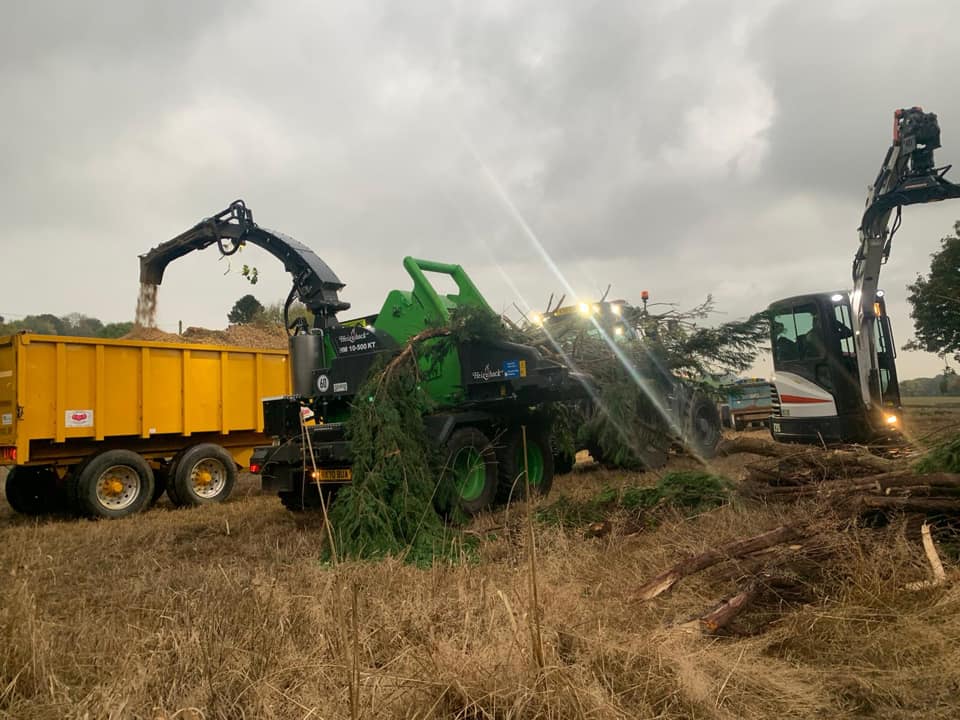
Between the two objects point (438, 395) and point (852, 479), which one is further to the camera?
point (438, 395)

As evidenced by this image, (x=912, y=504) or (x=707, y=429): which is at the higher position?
(x=707, y=429)

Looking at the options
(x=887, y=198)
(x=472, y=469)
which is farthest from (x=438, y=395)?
(x=887, y=198)

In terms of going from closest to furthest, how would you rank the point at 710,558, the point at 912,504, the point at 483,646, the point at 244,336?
the point at 483,646 < the point at 710,558 < the point at 912,504 < the point at 244,336

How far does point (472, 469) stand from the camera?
23.7ft

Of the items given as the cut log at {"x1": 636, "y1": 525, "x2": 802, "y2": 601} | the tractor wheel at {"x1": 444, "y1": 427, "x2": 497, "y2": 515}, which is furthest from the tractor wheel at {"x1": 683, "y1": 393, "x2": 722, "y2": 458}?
the cut log at {"x1": 636, "y1": 525, "x2": 802, "y2": 601}

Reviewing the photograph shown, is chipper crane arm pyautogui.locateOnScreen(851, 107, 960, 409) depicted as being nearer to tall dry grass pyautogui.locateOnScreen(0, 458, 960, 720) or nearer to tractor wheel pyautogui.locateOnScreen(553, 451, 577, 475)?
tractor wheel pyautogui.locateOnScreen(553, 451, 577, 475)

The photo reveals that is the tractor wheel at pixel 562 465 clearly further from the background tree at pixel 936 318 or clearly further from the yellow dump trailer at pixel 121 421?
the background tree at pixel 936 318

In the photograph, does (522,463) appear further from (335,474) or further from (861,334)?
(861,334)

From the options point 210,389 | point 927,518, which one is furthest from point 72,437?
point 927,518

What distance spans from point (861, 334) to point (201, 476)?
10.5 m

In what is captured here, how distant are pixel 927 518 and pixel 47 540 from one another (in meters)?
7.96

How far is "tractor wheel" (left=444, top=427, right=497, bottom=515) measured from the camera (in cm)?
688

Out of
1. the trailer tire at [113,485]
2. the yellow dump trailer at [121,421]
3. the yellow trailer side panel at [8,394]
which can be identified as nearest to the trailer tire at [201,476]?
the yellow dump trailer at [121,421]

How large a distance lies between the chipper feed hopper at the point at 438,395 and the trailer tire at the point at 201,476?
7.80 feet
